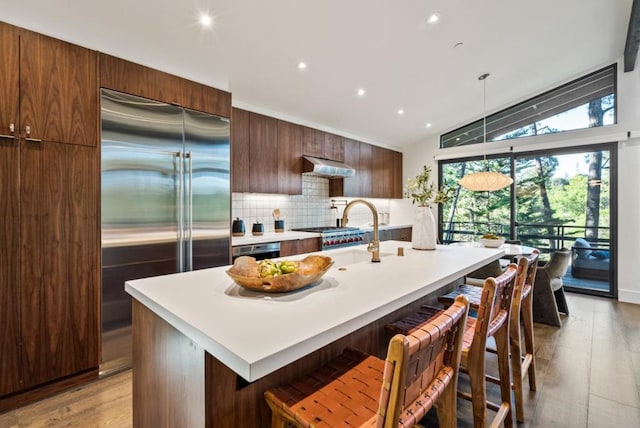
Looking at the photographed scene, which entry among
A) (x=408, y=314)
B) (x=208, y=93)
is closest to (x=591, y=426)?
(x=408, y=314)

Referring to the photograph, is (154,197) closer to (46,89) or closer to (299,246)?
(46,89)

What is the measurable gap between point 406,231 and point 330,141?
245 cm

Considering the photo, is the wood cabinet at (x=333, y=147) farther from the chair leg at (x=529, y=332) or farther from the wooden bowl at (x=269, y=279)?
the wooden bowl at (x=269, y=279)

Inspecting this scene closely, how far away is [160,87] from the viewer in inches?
99.1

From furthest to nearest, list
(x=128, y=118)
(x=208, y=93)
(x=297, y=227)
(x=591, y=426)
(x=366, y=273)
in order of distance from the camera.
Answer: (x=297, y=227)
(x=208, y=93)
(x=128, y=118)
(x=591, y=426)
(x=366, y=273)

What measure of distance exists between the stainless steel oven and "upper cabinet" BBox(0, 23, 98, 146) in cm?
149

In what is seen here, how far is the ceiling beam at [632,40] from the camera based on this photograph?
303 centimetres

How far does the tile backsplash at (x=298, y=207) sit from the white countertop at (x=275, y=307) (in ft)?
7.62

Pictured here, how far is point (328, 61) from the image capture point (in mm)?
3143

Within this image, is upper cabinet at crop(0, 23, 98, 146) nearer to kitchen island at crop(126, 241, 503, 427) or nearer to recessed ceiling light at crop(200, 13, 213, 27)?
recessed ceiling light at crop(200, 13, 213, 27)

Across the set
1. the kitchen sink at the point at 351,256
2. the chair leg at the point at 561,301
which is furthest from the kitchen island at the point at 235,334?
the chair leg at the point at 561,301

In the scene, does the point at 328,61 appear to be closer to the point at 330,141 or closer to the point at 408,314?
the point at 330,141

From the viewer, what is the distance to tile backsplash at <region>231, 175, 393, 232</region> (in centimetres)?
391

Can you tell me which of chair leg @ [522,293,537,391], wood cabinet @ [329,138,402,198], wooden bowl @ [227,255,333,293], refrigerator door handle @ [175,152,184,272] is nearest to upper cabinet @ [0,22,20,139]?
refrigerator door handle @ [175,152,184,272]
